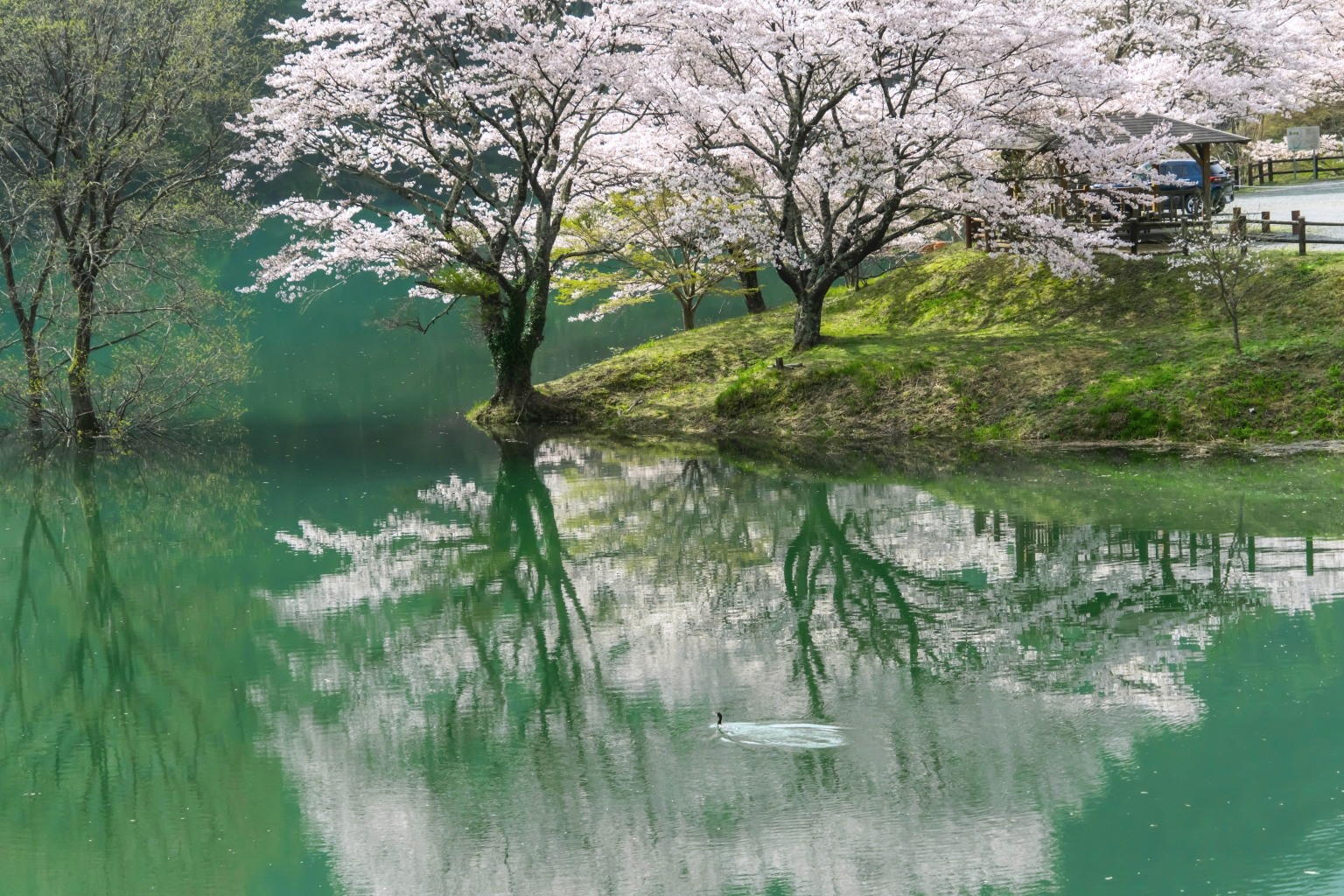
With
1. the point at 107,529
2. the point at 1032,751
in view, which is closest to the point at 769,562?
the point at 1032,751

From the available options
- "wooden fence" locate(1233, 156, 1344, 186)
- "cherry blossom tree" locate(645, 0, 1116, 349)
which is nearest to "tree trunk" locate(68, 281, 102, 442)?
"cherry blossom tree" locate(645, 0, 1116, 349)

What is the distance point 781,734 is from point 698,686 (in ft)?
4.18

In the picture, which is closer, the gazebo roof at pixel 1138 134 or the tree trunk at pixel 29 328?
the gazebo roof at pixel 1138 134

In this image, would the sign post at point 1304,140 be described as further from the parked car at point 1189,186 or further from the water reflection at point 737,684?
the water reflection at point 737,684

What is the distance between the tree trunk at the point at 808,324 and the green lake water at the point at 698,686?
6111 millimetres

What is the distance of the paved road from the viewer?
23.9m

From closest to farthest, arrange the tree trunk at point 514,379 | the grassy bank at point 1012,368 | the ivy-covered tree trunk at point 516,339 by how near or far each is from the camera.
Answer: the grassy bank at point 1012,368 → the ivy-covered tree trunk at point 516,339 → the tree trunk at point 514,379

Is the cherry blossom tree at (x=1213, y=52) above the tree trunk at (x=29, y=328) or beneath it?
above

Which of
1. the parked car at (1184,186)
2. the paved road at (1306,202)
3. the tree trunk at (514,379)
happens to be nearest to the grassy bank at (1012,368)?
the tree trunk at (514,379)

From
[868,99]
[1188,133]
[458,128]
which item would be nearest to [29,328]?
[458,128]

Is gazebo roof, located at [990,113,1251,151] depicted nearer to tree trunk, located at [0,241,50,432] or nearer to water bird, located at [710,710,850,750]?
water bird, located at [710,710,850,750]

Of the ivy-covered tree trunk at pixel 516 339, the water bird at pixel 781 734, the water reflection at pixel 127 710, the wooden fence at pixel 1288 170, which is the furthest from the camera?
the wooden fence at pixel 1288 170

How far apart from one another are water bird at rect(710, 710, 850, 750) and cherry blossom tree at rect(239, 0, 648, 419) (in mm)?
15482

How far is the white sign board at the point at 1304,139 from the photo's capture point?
120 feet
